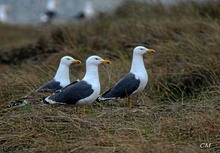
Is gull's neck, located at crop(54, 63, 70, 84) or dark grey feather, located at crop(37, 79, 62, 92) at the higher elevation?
gull's neck, located at crop(54, 63, 70, 84)

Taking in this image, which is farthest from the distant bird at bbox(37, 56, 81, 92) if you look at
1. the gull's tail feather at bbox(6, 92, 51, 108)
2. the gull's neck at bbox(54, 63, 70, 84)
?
the gull's tail feather at bbox(6, 92, 51, 108)

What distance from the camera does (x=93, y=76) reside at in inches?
260

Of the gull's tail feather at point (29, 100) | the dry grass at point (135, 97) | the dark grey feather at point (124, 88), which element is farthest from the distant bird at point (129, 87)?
the gull's tail feather at point (29, 100)

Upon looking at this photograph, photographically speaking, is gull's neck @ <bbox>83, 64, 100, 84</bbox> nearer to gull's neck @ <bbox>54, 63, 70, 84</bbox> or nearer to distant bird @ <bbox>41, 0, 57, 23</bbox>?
gull's neck @ <bbox>54, 63, 70, 84</bbox>

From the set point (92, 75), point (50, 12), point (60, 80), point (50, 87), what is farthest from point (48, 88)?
point (50, 12)

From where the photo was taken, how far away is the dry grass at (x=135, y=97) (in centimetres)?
539

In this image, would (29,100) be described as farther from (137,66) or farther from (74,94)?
(137,66)

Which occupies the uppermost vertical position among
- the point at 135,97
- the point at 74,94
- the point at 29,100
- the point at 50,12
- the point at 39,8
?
the point at 74,94

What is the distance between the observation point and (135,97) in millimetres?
7449

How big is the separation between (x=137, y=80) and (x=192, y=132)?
142 centimetres

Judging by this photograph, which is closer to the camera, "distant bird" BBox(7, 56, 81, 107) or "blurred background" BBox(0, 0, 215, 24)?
"distant bird" BBox(7, 56, 81, 107)

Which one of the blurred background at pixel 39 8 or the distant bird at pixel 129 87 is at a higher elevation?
the distant bird at pixel 129 87

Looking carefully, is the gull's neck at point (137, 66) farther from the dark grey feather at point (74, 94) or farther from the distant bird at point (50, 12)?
the distant bird at point (50, 12)

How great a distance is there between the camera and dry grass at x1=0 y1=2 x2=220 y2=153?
539cm
